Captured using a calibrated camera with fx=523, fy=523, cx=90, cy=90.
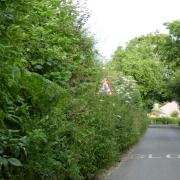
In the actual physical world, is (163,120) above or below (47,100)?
above

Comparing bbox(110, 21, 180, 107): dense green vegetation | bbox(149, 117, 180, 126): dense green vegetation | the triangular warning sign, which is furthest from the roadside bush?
the triangular warning sign

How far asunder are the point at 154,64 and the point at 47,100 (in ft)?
211

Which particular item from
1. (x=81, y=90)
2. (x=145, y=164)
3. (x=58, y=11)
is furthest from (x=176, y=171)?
(x=58, y=11)

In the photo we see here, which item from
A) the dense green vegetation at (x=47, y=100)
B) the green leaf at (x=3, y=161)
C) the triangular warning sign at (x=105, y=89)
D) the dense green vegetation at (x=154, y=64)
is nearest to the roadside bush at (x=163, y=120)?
the dense green vegetation at (x=154, y=64)

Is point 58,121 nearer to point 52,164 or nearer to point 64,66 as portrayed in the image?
point 52,164

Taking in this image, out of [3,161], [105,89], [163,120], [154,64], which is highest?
[154,64]

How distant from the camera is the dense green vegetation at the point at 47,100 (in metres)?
5.41

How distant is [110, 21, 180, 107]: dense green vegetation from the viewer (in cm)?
5878

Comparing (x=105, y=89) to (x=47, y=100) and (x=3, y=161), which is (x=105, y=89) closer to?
(x=47, y=100)

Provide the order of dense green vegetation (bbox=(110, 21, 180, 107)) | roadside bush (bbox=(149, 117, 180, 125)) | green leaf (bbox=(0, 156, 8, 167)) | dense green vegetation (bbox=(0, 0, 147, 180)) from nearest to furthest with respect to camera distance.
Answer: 1. green leaf (bbox=(0, 156, 8, 167))
2. dense green vegetation (bbox=(0, 0, 147, 180))
3. dense green vegetation (bbox=(110, 21, 180, 107))
4. roadside bush (bbox=(149, 117, 180, 125))

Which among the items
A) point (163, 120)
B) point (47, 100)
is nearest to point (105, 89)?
point (47, 100)

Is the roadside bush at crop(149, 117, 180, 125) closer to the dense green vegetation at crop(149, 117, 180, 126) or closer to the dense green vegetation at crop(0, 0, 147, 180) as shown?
the dense green vegetation at crop(149, 117, 180, 126)

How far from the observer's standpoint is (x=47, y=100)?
6.95 meters

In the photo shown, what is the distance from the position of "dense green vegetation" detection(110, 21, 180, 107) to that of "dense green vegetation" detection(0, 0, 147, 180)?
4258 cm
